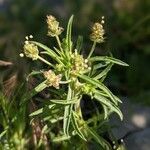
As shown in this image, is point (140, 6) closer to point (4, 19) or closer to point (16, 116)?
point (4, 19)

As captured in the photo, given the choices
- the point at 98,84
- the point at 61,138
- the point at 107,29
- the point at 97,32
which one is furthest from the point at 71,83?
the point at 107,29

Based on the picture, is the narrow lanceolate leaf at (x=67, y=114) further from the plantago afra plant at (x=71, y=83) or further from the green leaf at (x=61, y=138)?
the green leaf at (x=61, y=138)

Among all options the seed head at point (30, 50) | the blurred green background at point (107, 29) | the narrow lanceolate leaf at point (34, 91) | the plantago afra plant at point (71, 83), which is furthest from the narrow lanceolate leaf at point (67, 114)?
the blurred green background at point (107, 29)

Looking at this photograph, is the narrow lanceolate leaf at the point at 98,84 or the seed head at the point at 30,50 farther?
the narrow lanceolate leaf at the point at 98,84

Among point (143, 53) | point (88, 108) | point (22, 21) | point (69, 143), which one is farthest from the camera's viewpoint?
point (22, 21)

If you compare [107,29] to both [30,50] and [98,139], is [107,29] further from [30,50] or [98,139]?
[30,50]

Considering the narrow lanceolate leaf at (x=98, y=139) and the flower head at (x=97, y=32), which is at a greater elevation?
the flower head at (x=97, y=32)

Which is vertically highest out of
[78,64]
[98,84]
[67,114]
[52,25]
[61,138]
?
[52,25]

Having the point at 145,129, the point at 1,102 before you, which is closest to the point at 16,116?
the point at 1,102
